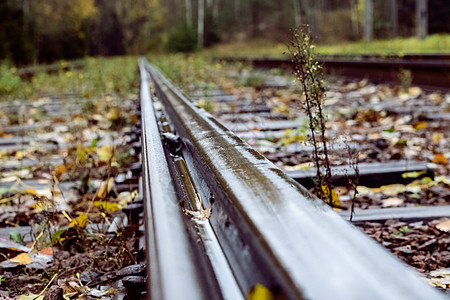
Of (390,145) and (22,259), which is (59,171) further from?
(390,145)

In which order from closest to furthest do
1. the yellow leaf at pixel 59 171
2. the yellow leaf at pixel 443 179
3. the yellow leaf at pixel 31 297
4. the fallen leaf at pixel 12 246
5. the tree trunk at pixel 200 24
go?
1. the yellow leaf at pixel 31 297
2. the fallen leaf at pixel 12 246
3. the yellow leaf at pixel 443 179
4. the yellow leaf at pixel 59 171
5. the tree trunk at pixel 200 24

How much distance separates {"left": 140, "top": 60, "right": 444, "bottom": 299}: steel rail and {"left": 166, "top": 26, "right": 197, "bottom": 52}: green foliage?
4280 cm

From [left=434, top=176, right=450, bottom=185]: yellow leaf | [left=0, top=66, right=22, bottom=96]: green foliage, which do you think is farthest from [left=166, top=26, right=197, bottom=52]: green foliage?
[left=434, top=176, right=450, bottom=185]: yellow leaf

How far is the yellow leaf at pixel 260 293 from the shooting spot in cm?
71

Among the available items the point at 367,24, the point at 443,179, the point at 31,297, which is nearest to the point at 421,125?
the point at 443,179

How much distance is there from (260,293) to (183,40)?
44.0 m

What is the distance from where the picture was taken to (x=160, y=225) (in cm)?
96

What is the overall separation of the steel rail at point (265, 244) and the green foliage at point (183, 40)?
1685 inches

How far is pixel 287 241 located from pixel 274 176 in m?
0.32

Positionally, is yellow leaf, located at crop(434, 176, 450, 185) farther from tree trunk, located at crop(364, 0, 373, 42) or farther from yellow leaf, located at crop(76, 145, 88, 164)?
tree trunk, located at crop(364, 0, 373, 42)

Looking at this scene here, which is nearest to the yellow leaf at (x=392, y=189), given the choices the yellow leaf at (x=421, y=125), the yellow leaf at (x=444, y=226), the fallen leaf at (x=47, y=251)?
the yellow leaf at (x=444, y=226)

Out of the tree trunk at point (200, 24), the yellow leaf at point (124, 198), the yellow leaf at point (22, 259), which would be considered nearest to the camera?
the yellow leaf at point (22, 259)

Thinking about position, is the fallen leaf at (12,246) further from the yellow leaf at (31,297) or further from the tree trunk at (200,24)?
the tree trunk at (200,24)

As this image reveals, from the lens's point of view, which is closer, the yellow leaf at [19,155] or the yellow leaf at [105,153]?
the yellow leaf at [105,153]
